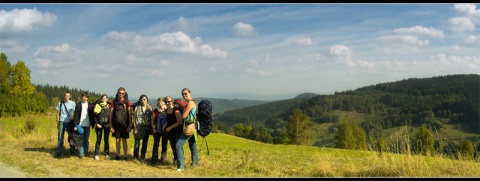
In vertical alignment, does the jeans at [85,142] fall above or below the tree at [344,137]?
above

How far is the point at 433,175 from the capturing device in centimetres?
704

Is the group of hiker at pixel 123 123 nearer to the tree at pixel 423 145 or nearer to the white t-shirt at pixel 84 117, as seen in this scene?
the white t-shirt at pixel 84 117

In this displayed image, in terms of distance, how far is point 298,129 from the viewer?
55844 mm

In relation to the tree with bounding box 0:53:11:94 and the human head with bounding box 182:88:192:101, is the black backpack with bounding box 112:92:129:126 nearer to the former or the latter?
the human head with bounding box 182:88:192:101

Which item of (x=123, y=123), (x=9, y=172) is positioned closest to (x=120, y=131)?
(x=123, y=123)

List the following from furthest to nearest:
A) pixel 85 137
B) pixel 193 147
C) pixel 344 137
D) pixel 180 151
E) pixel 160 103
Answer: pixel 344 137
pixel 85 137
pixel 160 103
pixel 193 147
pixel 180 151

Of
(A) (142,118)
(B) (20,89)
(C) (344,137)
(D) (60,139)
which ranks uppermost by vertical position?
(B) (20,89)

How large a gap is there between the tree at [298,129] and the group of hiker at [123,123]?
4758cm

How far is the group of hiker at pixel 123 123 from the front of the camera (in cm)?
885

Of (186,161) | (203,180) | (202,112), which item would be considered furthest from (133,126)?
(203,180)

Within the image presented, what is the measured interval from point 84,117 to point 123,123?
4.45 feet

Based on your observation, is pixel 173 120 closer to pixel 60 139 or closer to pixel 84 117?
pixel 84 117

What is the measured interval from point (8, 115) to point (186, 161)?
4976cm

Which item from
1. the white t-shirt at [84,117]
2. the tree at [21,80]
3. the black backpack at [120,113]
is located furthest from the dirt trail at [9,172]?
the tree at [21,80]
